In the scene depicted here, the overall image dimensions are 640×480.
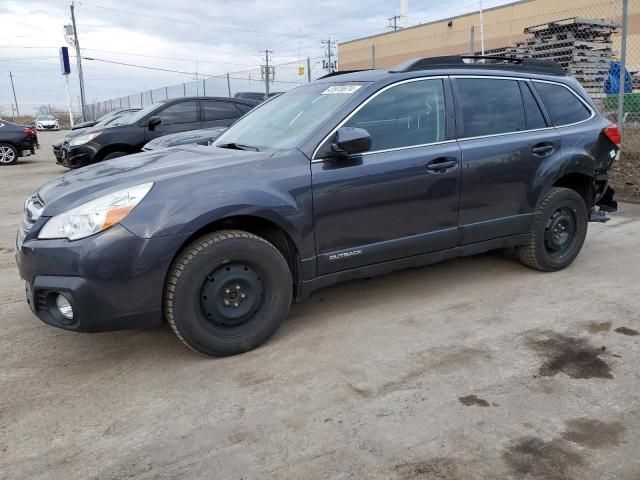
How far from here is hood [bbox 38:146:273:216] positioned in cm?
317

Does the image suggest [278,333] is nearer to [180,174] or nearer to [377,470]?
[180,174]

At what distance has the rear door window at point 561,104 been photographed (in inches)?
183

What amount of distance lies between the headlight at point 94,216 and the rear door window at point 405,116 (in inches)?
58.1

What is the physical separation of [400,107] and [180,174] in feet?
5.44

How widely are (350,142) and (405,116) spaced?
0.71m

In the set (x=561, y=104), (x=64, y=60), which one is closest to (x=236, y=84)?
(x=64, y=60)

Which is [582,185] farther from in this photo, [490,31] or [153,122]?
[490,31]

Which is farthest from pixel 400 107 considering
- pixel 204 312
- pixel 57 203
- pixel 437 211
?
pixel 57 203

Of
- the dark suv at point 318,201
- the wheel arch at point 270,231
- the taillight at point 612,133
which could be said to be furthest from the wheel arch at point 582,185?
the wheel arch at point 270,231

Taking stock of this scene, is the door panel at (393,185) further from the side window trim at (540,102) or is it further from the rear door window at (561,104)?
the rear door window at (561,104)

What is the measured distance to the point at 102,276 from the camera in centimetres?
294

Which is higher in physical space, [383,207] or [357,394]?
[383,207]

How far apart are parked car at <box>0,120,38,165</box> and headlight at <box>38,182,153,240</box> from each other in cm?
1449

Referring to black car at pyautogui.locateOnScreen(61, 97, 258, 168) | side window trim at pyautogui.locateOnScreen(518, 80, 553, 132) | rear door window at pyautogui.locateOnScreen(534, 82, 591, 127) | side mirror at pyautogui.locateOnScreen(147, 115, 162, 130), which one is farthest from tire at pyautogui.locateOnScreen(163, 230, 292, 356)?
side mirror at pyautogui.locateOnScreen(147, 115, 162, 130)
